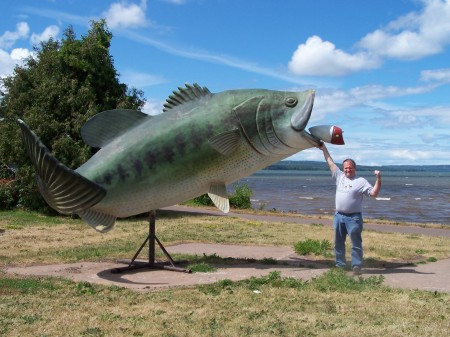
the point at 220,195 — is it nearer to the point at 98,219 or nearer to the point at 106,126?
the point at 98,219

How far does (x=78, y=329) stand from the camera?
493cm

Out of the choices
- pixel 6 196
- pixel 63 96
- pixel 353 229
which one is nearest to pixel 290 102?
pixel 353 229

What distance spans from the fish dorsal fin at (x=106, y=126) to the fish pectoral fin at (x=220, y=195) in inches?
58.0

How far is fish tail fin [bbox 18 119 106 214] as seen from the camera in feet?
20.1

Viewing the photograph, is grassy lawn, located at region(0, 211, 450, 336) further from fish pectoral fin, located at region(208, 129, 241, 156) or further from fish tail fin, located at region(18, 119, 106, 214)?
fish pectoral fin, located at region(208, 129, 241, 156)

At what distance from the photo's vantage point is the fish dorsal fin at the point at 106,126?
7238mm

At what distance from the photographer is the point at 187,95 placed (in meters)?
7.58

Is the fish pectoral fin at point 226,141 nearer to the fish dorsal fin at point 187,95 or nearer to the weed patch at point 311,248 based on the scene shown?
the fish dorsal fin at point 187,95

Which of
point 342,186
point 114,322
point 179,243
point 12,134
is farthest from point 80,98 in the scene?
point 114,322

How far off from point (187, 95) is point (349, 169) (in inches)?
104

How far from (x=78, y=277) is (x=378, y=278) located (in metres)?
4.33

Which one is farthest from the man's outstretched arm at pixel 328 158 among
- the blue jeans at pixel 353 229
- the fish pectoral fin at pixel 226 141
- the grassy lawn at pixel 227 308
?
the grassy lawn at pixel 227 308

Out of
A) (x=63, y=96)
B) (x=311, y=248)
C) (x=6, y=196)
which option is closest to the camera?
(x=311, y=248)

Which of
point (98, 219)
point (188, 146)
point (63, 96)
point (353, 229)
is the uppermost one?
point (63, 96)
